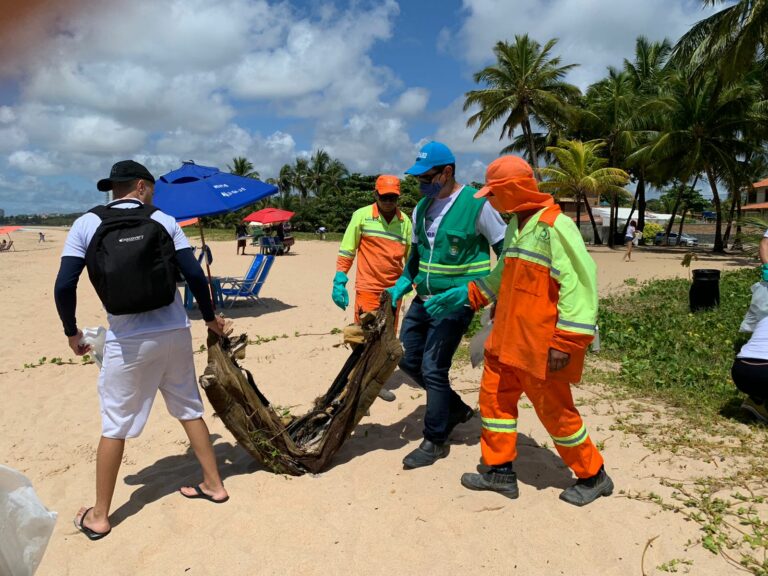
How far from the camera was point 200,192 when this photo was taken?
324 inches

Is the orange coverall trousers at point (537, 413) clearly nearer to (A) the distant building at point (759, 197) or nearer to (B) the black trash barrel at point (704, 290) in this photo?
(B) the black trash barrel at point (704, 290)

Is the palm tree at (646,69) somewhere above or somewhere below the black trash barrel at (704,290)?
above

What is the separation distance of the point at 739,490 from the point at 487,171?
7.36 ft

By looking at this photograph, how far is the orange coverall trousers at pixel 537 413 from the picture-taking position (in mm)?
2885

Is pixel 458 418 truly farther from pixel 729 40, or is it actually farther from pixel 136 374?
pixel 729 40

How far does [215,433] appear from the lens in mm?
4262

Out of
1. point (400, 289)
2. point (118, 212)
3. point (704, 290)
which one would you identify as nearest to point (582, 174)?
point (704, 290)

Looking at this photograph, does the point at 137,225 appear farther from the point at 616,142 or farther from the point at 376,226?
the point at 616,142

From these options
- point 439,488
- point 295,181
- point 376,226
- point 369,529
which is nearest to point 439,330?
point 439,488

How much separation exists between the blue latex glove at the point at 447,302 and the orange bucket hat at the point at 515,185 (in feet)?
1.90

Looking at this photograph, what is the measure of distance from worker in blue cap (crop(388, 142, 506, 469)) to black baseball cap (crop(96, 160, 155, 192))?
58.8 inches

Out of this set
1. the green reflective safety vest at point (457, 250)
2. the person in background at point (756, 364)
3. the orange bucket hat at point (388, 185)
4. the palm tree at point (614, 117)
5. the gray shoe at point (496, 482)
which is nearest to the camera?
the gray shoe at point (496, 482)

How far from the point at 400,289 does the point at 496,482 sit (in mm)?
1320

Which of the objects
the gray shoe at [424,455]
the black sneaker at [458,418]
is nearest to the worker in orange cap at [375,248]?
the black sneaker at [458,418]
